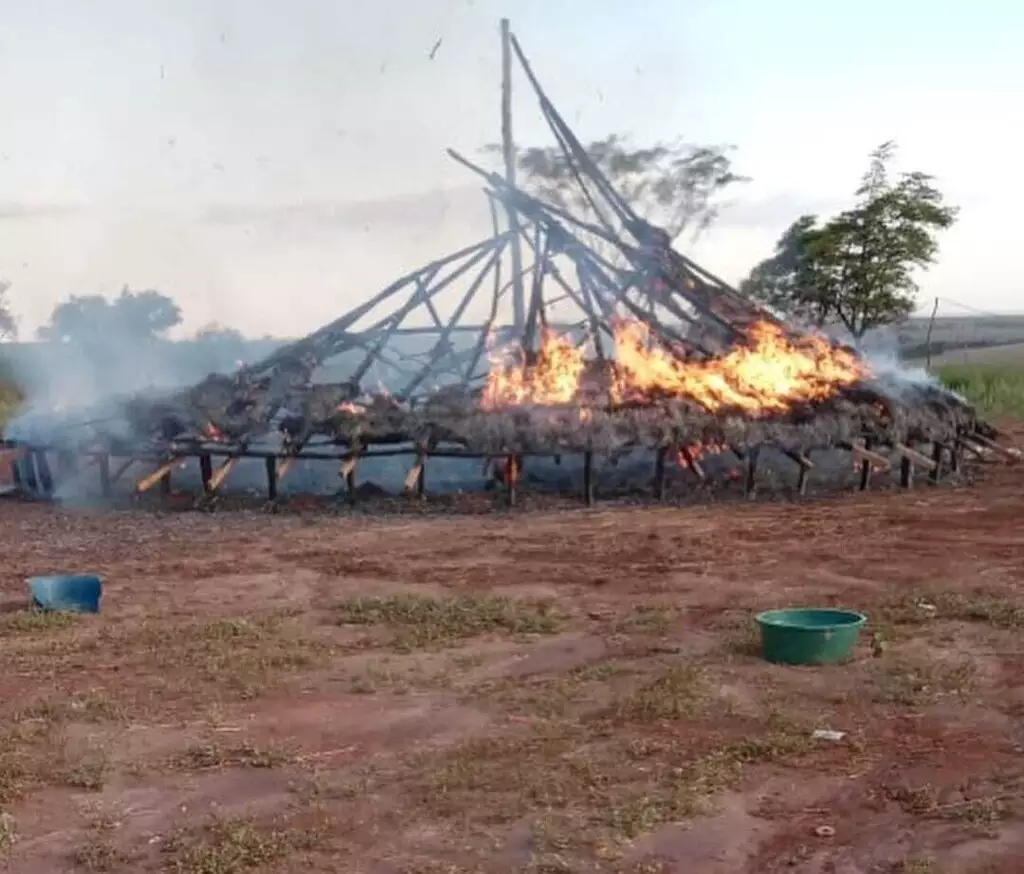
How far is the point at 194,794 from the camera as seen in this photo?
576 centimetres

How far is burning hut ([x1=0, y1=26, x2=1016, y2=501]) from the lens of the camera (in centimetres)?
1573

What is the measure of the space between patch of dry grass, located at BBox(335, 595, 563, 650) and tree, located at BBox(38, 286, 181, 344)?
17660mm

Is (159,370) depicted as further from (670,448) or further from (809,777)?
(809,777)

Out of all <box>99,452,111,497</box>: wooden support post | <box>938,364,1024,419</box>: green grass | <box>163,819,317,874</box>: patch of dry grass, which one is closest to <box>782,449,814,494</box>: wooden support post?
<box>99,452,111,497</box>: wooden support post

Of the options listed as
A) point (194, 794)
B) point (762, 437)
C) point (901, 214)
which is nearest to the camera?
point (194, 794)

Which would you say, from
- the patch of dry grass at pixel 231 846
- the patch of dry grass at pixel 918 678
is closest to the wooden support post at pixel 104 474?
the patch of dry grass at pixel 918 678

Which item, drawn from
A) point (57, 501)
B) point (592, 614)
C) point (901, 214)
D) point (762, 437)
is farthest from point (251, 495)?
point (901, 214)

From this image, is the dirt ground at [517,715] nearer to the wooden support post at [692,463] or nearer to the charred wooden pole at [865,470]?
the charred wooden pole at [865,470]

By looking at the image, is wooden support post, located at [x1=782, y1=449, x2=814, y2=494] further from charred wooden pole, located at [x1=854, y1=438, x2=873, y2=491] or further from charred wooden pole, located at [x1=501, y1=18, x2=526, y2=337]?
charred wooden pole, located at [x1=501, y1=18, x2=526, y2=337]

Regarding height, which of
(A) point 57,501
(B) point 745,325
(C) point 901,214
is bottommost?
(A) point 57,501

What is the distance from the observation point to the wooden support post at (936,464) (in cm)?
1670

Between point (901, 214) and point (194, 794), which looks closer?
point (194, 794)

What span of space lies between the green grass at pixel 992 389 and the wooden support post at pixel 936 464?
10.4 m

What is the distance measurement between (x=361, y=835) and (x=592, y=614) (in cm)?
442
